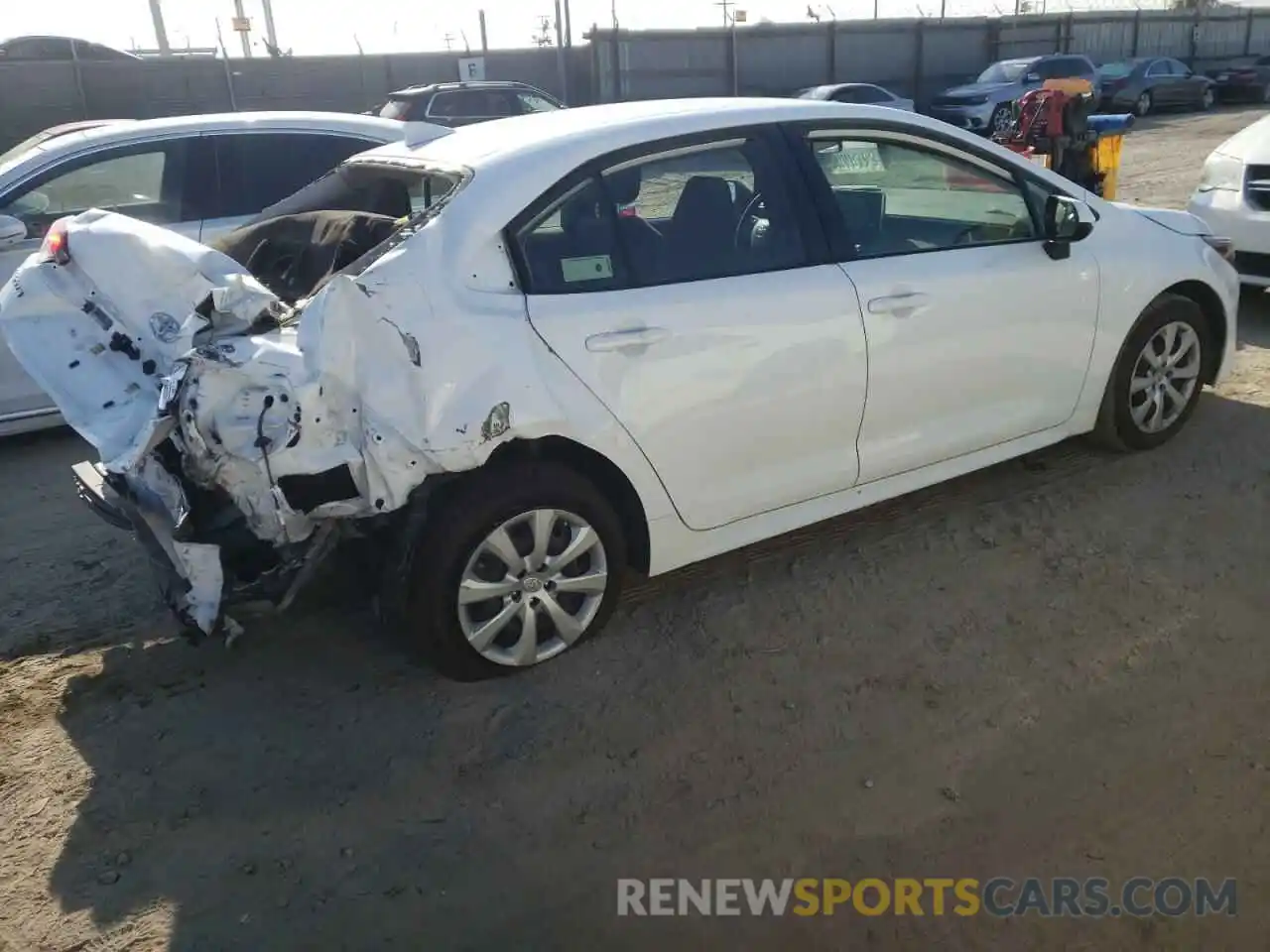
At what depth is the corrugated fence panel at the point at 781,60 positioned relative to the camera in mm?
26328

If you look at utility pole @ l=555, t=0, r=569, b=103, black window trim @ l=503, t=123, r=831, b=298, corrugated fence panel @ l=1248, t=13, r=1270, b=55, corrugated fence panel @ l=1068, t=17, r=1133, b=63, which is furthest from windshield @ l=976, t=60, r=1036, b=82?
black window trim @ l=503, t=123, r=831, b=298

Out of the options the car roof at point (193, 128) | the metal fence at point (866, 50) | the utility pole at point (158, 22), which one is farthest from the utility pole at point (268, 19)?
the car roof at point (193, 128)

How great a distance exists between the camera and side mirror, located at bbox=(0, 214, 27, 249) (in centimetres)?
546

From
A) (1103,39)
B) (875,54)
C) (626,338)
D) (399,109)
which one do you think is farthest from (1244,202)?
(1103,39)

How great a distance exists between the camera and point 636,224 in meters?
3.55

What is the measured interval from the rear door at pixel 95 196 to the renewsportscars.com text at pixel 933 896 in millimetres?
4527

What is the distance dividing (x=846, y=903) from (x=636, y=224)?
2.19m

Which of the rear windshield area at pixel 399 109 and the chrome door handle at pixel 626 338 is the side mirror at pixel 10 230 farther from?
the rear windshield area at pixel 399 109

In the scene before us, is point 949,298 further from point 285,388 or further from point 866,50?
point 866,50

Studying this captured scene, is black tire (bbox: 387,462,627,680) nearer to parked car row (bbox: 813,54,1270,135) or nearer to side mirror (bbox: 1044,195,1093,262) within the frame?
side mirror (bbox: 1044,195,1093,262)

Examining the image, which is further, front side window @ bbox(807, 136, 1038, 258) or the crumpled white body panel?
front side window @ bbox(807, 136, 1038, 258)

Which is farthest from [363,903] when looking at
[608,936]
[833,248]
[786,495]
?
[833,248]

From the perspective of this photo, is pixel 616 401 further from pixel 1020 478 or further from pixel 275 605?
pixel 1020 478

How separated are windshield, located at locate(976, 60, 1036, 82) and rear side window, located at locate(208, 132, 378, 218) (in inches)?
807
